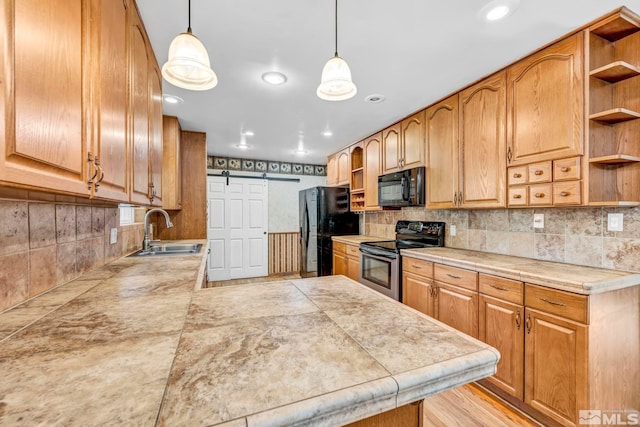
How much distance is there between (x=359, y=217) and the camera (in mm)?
4539

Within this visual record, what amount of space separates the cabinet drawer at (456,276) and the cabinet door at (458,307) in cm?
4

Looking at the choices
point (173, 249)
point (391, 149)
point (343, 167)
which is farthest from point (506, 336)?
point (343, 167)

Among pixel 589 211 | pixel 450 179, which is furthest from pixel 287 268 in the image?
pixel 589 211

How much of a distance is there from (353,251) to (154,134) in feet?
8.33

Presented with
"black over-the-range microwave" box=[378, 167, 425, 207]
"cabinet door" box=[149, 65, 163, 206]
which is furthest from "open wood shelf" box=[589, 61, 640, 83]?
"cabinet door" box=[149, 65, 163, 206]

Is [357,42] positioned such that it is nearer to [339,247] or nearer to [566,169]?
[566,169]

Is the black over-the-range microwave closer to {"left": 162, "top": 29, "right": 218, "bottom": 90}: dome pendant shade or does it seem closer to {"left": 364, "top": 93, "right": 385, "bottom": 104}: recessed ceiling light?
{"left": 364, "top": 93, "right": 385, "bottom": 104}: recessed ceiling light

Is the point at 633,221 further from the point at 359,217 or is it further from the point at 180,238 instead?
the point at 180,238

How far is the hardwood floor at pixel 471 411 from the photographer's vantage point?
65.3 inches

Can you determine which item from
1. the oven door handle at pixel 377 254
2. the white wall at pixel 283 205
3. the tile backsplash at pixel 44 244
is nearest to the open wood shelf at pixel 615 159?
the oven door handle at pixel 377 254

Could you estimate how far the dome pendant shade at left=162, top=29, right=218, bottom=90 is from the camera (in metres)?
1.14

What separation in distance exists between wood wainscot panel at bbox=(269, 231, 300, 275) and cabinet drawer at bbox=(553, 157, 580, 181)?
4.36m

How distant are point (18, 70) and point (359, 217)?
4.17m

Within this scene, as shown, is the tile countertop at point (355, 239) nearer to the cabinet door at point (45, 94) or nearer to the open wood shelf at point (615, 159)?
the open wood shelf at point (615, 159)
